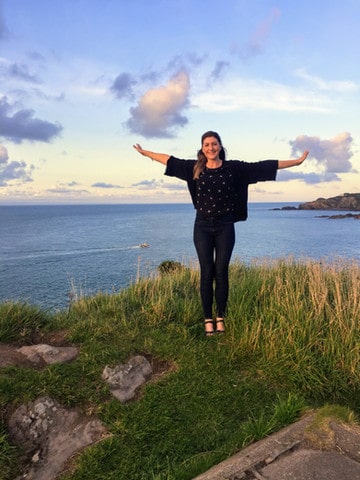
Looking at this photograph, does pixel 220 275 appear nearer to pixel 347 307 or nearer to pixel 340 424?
pixel 347 307

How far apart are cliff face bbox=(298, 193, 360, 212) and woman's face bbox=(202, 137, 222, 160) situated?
162831 mm

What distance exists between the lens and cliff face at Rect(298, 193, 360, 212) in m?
158

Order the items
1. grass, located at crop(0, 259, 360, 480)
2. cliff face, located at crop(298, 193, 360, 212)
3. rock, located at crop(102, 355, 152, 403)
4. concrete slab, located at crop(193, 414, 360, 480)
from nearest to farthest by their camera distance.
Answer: concrete slab, located at crop(193, 414, 360, 480) → grass, located at crop(0, 259, 360, 480) → rock, located at crop(102, 355, 152, 403) → cliff face, located at crop(298, 193, 360, 212)

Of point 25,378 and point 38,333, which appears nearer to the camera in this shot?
point 25,378

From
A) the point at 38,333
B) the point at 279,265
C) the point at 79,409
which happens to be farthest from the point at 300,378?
the point at 279,265

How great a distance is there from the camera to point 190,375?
4801mm

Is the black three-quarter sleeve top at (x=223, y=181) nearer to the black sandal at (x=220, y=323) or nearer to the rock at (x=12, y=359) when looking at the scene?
the black sandal at (x=220, y=323)

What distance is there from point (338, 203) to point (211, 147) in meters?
180

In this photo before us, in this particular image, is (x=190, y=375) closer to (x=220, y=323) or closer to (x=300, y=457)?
(x=220, y=323)

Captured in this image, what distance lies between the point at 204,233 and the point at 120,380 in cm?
227

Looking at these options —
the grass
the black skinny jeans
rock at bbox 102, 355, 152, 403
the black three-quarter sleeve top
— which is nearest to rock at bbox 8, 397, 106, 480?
the grass

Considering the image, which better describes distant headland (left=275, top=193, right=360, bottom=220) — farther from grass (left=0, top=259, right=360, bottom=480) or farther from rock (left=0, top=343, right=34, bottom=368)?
rock (left=0, top=343, right=34, bottom=368)

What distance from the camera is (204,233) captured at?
18.7 ft

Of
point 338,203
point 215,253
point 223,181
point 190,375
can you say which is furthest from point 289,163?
point 338,203
